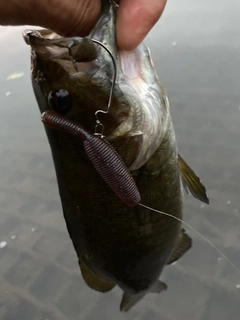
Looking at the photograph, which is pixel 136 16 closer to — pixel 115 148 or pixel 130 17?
pixel 130 17

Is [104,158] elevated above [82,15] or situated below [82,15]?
below

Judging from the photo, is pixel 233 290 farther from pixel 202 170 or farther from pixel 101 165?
pixel 101 165

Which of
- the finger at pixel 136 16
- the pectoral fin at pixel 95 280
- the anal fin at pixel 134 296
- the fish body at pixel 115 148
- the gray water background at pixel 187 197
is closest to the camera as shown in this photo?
the finger at pixel 136 16

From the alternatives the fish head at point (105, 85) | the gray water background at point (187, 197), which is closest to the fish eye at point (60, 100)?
the fish head at point (105, 85)

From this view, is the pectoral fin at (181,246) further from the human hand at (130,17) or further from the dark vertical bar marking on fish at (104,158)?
the human hand at (130,17)

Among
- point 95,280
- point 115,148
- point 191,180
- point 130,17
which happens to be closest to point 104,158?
point 115,148

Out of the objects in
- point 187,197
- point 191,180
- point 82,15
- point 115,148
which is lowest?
point 187,197

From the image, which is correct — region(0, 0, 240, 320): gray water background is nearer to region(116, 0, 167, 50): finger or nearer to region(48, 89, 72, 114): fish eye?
region(48, 89, 72, 114): fish eye
